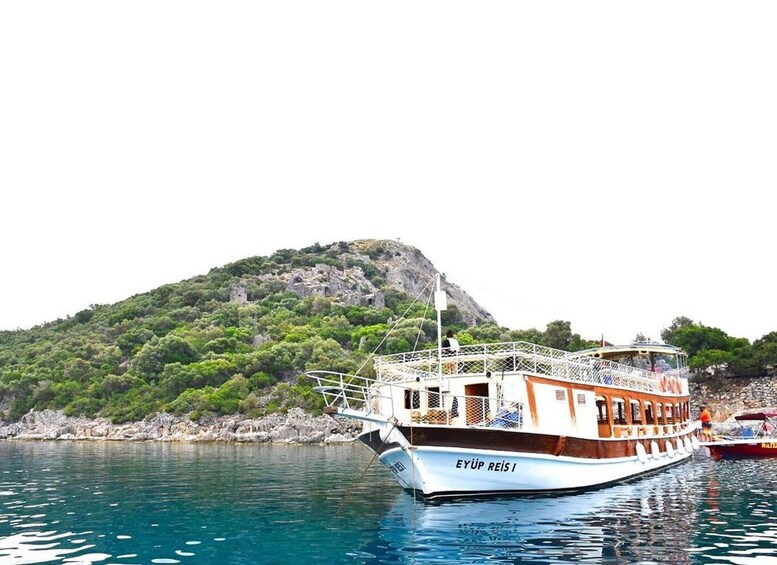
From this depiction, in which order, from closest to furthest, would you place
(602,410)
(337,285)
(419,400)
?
(419,400), (602,410), (337,285)

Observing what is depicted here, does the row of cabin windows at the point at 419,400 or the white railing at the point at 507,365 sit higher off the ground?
the white railing at the point at 507,365

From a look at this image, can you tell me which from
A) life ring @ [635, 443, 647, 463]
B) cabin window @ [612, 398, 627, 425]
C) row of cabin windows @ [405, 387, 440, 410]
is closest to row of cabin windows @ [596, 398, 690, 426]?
cabin window @ [612, 398, 627, 425]

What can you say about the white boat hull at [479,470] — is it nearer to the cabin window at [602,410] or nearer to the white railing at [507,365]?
the white railing at [507,365]

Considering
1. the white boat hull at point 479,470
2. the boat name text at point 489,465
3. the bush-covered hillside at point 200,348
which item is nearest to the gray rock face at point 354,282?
the bush-covered hillside at point 200,348

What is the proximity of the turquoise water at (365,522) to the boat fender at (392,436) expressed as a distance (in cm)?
213

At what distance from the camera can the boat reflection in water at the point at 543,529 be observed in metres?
14.5

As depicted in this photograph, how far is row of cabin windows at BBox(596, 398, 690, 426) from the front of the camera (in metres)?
27.9

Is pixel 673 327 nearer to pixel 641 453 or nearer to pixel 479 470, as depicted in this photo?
pixel 641 453

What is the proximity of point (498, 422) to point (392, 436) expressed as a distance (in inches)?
155

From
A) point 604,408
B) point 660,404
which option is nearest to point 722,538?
point 604,408

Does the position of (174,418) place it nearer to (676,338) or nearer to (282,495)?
(282,495)

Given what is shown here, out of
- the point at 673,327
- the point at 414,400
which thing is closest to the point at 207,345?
the point at 673,327

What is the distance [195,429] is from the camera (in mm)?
71500

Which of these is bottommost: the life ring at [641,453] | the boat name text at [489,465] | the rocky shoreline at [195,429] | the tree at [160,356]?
the rocky shoreline at [195,429]
